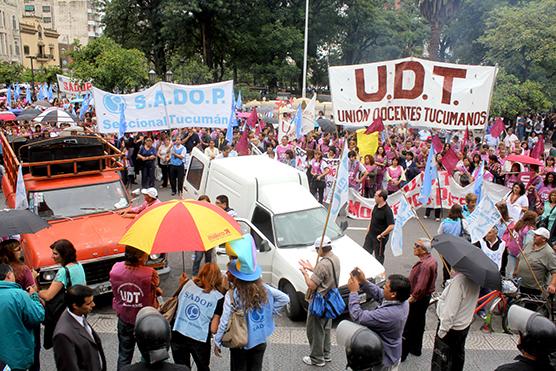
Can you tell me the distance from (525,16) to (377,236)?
82.9 ft

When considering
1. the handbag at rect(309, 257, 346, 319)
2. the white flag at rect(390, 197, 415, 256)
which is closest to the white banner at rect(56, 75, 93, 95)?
the white flag at rect(390, 197, 415, 256)

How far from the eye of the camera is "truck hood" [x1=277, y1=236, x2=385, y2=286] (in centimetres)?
757

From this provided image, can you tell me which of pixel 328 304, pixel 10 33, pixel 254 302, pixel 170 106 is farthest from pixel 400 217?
pixel 10 33

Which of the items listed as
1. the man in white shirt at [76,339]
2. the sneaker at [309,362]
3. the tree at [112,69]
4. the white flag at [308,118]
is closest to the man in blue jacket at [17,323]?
the man in white shirt at [76,339]

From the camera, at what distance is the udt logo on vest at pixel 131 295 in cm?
490

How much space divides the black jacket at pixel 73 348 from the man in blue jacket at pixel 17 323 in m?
0.52

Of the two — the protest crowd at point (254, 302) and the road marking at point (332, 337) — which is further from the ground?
the protest crowd at point (254, 302)

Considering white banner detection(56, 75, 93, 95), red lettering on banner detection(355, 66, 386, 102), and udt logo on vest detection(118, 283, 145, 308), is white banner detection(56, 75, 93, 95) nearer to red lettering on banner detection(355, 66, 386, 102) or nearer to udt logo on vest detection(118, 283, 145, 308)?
red lettering on banner detection(355, 66, 386, 102)

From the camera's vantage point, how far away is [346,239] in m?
8.51

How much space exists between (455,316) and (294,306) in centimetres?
279

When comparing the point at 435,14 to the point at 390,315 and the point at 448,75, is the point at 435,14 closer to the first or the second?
the point at 448,75

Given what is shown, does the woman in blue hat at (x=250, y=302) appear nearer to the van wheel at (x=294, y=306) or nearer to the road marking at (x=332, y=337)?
the road marking at (x=332, y=337)

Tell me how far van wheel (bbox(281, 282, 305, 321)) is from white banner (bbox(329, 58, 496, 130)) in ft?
14.8

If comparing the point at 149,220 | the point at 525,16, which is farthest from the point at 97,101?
the point at 525,16
